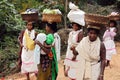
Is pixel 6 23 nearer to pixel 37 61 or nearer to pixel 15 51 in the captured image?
pixel 15 51

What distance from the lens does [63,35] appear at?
41.9ft

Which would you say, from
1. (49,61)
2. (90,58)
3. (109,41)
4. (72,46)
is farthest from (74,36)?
(109,41)

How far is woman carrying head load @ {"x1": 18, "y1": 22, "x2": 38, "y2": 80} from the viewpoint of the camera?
7.01 m

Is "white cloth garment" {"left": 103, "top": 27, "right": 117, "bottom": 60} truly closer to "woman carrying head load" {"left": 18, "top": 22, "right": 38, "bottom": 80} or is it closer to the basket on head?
"woman carrying head load" {"left": 18, "top": 22, "right": 38, "bottom": 80}

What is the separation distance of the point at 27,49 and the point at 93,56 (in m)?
2.43

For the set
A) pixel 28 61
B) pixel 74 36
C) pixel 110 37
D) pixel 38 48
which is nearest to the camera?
pixel 38 48

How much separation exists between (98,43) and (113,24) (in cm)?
451

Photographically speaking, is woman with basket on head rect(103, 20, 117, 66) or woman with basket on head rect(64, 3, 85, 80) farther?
woman with basket on head rect(103, 20, 117, 66)

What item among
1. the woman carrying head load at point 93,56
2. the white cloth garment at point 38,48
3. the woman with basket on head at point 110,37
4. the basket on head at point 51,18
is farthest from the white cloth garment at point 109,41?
the woman carrying head load at point 93,56

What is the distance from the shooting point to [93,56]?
200 inches

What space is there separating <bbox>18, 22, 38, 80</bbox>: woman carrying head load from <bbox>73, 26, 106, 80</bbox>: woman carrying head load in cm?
189

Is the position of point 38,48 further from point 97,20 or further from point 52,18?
point 97,20

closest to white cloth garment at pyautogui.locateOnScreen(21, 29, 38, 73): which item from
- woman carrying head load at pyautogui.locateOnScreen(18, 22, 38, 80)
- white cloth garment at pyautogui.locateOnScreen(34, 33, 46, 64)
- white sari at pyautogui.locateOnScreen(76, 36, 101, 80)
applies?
woman carrying head load at pyautogui.locateOnScreen(18, 22, 38, 80)

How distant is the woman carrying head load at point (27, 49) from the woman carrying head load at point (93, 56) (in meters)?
1.89
